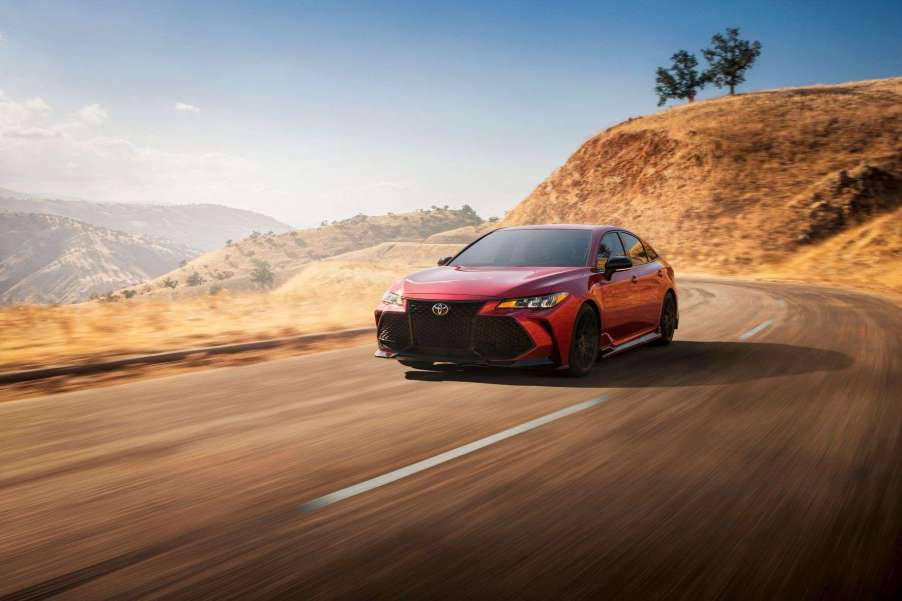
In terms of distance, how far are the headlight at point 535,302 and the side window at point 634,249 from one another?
243cm

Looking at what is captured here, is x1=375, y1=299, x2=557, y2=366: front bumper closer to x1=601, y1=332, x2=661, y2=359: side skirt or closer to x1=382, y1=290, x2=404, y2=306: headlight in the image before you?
x1=382, y1=290, x2=404, y2=306: headlight

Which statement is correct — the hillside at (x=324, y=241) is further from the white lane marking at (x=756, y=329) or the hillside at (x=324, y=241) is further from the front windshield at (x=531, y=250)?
the front windshield at (x=531, y=250)

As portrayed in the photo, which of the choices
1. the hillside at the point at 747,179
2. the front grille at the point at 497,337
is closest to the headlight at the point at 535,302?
the front grille at the point at 497,337

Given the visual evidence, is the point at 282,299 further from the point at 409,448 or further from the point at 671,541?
the point at 671,541

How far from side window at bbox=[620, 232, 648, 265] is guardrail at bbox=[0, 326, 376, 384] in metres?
4.68

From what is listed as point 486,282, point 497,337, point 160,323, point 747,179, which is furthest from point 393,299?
point 747,179

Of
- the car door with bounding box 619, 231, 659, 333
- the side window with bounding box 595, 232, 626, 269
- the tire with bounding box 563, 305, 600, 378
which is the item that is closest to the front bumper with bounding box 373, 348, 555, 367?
the tire with bounding box 563, 305, 600, 378

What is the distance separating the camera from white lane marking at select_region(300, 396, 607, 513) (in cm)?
411

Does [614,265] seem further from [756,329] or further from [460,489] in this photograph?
[756,329]

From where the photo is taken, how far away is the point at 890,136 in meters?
57.8

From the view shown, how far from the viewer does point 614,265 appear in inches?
326

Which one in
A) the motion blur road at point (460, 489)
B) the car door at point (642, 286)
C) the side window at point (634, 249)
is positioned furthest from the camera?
the side window at point (634, 249)

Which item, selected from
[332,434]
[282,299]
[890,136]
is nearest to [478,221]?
[890,136]

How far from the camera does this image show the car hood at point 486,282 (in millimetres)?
7484
